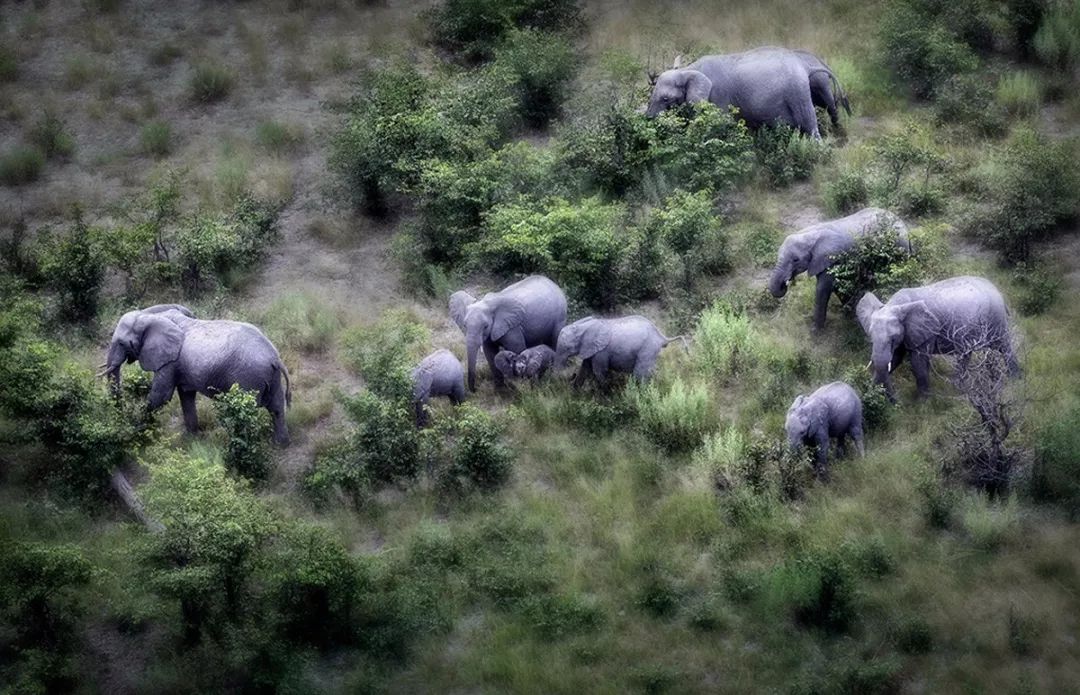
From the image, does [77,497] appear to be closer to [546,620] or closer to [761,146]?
[546,620]

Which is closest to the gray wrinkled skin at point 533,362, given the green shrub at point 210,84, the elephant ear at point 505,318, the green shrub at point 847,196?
the elephant ear at point 505,318

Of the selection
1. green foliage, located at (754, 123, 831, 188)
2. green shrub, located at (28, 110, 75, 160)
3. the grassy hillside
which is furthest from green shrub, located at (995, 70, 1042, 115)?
green shrub, located at (28, 110, 75, 160)

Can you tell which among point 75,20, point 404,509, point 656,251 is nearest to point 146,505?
point 404,509

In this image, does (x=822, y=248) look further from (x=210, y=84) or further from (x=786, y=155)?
(x=210, y=84)

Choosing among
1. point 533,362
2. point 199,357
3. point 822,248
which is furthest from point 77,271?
point 822,248

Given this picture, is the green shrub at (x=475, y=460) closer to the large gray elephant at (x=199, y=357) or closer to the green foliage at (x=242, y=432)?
the green foliage at (x=242, y=432)

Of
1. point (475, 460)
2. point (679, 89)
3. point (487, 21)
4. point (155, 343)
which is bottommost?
point (475, 460)
